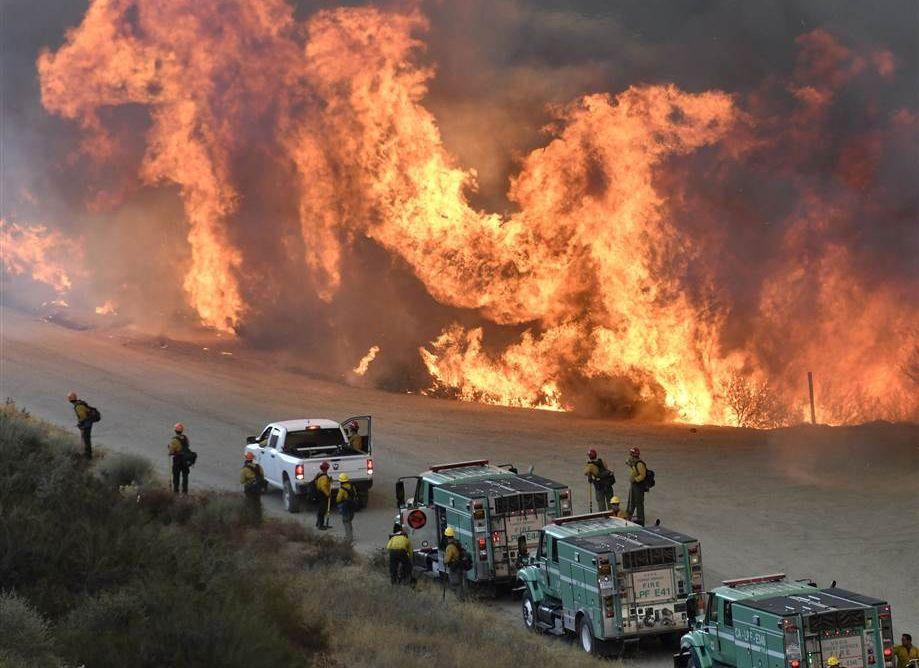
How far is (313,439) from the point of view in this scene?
87.5ft

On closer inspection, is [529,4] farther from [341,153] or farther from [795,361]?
[795,361]

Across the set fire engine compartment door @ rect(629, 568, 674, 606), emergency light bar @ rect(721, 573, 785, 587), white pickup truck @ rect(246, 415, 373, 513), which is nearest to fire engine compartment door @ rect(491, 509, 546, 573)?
fire engine compartment door @ rect(629, 568, 674, 606)

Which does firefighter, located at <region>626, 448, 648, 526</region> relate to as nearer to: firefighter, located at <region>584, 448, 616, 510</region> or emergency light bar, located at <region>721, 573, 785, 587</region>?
firefighter, located at <region>584, 448, 616, 510</region>

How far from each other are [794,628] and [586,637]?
4022 mm

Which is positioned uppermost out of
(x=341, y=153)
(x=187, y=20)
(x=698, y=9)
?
(x=187, y=20)

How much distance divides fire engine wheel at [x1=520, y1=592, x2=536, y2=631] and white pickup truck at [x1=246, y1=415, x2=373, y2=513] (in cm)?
683

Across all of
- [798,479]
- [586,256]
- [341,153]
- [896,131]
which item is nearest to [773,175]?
[896,131]

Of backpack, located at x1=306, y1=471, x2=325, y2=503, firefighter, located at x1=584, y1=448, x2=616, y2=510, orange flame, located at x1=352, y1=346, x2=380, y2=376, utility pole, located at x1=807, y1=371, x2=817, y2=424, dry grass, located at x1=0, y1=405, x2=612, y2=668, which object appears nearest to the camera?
dry grass, located at x1=0, y1=405, x2=612, y2=668

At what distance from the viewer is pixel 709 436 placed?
31469mm

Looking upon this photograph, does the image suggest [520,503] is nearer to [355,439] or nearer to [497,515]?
[497,515]

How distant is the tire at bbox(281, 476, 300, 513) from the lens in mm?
25719

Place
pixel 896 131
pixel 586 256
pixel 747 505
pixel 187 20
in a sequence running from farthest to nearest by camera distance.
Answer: pixel 187 20 → pixel 586 256 → pixel 896 131 → pixel 747 505

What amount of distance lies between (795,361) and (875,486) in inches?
209

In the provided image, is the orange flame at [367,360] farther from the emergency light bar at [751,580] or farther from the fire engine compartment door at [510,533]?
the emergency light bar at [751,580]
